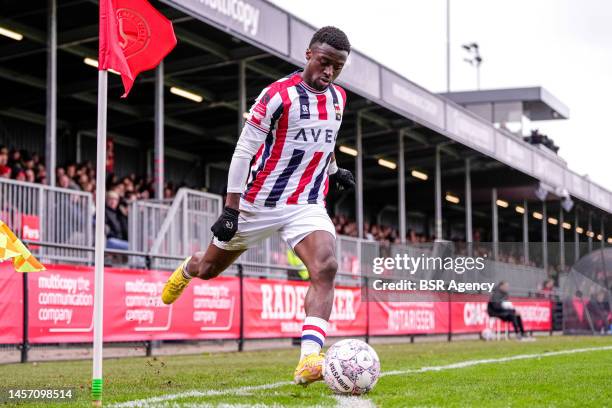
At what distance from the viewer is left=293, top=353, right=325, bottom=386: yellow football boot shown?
254 inches

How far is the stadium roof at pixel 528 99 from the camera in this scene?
5275cm

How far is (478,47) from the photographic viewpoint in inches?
2584

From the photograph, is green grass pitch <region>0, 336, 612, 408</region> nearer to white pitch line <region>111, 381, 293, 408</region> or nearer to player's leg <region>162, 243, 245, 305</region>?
white pitch line <region>111, 381, 293, 408</region>

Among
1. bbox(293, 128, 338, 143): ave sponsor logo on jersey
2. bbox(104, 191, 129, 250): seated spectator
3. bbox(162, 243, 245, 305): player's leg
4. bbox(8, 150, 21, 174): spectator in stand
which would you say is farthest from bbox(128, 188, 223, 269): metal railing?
bbox(293, 128, 338, 143): ave sponsor logo on jersey

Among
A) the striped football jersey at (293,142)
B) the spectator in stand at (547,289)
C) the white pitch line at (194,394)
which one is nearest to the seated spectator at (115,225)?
the white pitch line at (194,394)

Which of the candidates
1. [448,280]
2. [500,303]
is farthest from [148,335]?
[500,303]

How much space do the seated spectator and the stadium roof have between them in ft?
128

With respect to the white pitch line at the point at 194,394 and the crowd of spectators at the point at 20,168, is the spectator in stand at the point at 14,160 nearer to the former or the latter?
the crowd of spectators at the point at 20,168

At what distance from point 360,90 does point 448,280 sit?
15.8 ft

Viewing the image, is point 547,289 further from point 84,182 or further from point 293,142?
point 293,142

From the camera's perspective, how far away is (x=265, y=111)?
6871mm

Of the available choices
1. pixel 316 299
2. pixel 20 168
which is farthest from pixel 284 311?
pixel 316 299

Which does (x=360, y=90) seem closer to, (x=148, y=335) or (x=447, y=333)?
(x=447, y=333)

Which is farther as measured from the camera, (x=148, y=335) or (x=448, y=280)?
(x=448, y=280)
